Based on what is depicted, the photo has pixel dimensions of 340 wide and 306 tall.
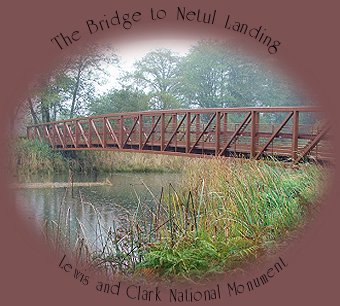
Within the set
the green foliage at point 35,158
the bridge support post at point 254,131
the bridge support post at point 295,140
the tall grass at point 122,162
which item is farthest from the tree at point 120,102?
the bridge support post at point 295,140

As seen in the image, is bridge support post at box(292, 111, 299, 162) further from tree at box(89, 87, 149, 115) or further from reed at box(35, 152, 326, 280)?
tree at box(89, 87, 149, 115)

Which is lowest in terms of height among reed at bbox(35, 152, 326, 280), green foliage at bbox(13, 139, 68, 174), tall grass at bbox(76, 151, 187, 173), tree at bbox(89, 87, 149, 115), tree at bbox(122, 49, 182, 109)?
reed at bbox(35, 152, 326, 280)

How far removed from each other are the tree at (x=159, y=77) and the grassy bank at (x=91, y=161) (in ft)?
4.92

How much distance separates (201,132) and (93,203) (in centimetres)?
235

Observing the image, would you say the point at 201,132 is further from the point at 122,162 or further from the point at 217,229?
the point at 217,229

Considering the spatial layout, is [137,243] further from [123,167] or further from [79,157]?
[123,167]

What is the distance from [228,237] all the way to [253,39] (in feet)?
6.70

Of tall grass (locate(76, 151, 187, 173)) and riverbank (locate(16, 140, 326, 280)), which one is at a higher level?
tall grass (locate(76, 151, 187, 173))

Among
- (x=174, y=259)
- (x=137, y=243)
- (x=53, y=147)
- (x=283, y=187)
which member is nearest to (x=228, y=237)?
(x=174, y=259)

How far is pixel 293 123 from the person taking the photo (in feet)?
17.7

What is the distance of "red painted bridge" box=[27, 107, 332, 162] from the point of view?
515 centimetres

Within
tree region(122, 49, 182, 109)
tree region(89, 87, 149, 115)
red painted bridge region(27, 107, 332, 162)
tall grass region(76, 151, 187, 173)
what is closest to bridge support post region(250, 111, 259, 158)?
red painted bridge region(27, 107, 332, 162)

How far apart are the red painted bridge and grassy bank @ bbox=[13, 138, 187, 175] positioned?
0.56ft

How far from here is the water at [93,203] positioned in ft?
15.9
